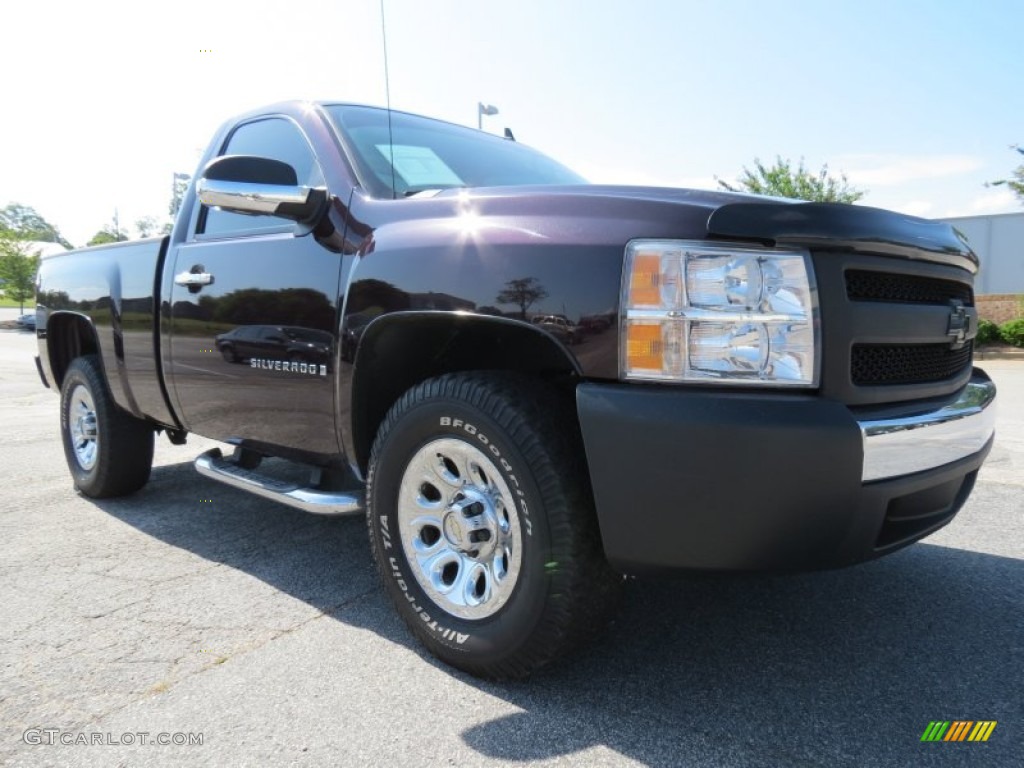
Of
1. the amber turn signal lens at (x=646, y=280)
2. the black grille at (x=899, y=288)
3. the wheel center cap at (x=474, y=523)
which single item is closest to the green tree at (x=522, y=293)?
the amber turn signal lens at (x=646, y=280)

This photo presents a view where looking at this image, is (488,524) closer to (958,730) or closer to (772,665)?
(772,665)

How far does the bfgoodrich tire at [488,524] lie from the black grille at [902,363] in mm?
746

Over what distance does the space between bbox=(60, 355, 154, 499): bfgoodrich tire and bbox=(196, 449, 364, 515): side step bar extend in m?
1.03

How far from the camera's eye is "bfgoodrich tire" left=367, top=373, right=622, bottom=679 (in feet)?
6.66

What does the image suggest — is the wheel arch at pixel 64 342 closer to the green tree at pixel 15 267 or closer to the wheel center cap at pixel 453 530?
the wheel center cap at pixel 453 530

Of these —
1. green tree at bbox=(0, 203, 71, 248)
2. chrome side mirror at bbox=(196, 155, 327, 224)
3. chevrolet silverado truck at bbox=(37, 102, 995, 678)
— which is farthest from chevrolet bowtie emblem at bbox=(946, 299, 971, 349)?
green tree at bbox=(0, 203, 71, 248)

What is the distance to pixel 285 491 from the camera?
114 inches

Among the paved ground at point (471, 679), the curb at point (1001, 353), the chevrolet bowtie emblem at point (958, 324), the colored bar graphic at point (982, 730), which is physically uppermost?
the chevrolet bowtie emblem at point (958, 324)

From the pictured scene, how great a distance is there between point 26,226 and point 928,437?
70.4 m

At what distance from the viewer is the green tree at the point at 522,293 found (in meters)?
2.04

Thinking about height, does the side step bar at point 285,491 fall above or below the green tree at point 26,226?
below

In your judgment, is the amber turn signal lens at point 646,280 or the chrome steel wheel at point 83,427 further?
the chrome steel wheel at point 83,427

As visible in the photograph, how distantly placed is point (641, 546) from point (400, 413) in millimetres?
887

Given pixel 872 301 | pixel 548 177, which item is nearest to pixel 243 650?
pixel 872 301
